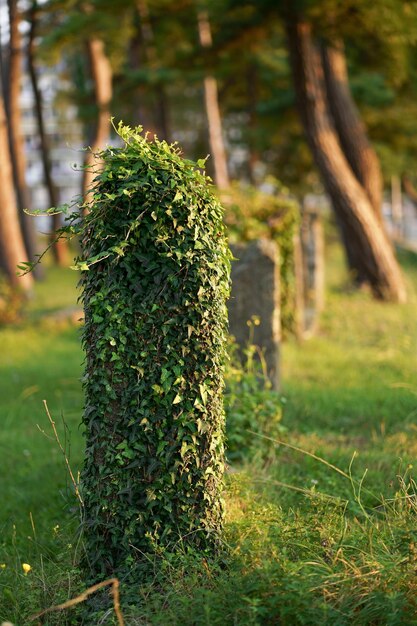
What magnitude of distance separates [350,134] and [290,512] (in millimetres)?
12658

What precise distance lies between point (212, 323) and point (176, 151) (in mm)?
918

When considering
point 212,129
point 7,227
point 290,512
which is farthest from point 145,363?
point 212,129

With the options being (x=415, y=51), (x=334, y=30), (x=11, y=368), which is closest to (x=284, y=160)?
(x=415, y=51)

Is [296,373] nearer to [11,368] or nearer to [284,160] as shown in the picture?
[11,368]

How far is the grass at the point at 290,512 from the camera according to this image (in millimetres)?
3604

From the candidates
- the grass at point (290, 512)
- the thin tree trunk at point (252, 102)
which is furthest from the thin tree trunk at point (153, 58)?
the grass at point (290, 512)

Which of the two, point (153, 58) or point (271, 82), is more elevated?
point (153, 58)

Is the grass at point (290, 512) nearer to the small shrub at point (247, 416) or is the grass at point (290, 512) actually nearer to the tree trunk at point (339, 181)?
the small shrub at point (247, 416)

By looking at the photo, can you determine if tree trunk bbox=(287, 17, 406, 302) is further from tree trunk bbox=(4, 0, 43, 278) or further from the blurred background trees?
tree trunk bbox=(4, 0, 43, 278)

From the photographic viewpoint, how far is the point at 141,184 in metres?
4.00

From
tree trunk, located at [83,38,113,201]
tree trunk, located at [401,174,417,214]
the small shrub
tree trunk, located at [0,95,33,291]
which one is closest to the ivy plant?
the small shrub

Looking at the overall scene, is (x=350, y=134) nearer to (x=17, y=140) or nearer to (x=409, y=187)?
(x=17, y=140)

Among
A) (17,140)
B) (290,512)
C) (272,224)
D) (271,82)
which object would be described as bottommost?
(290,512)

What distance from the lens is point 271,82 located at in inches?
1101
